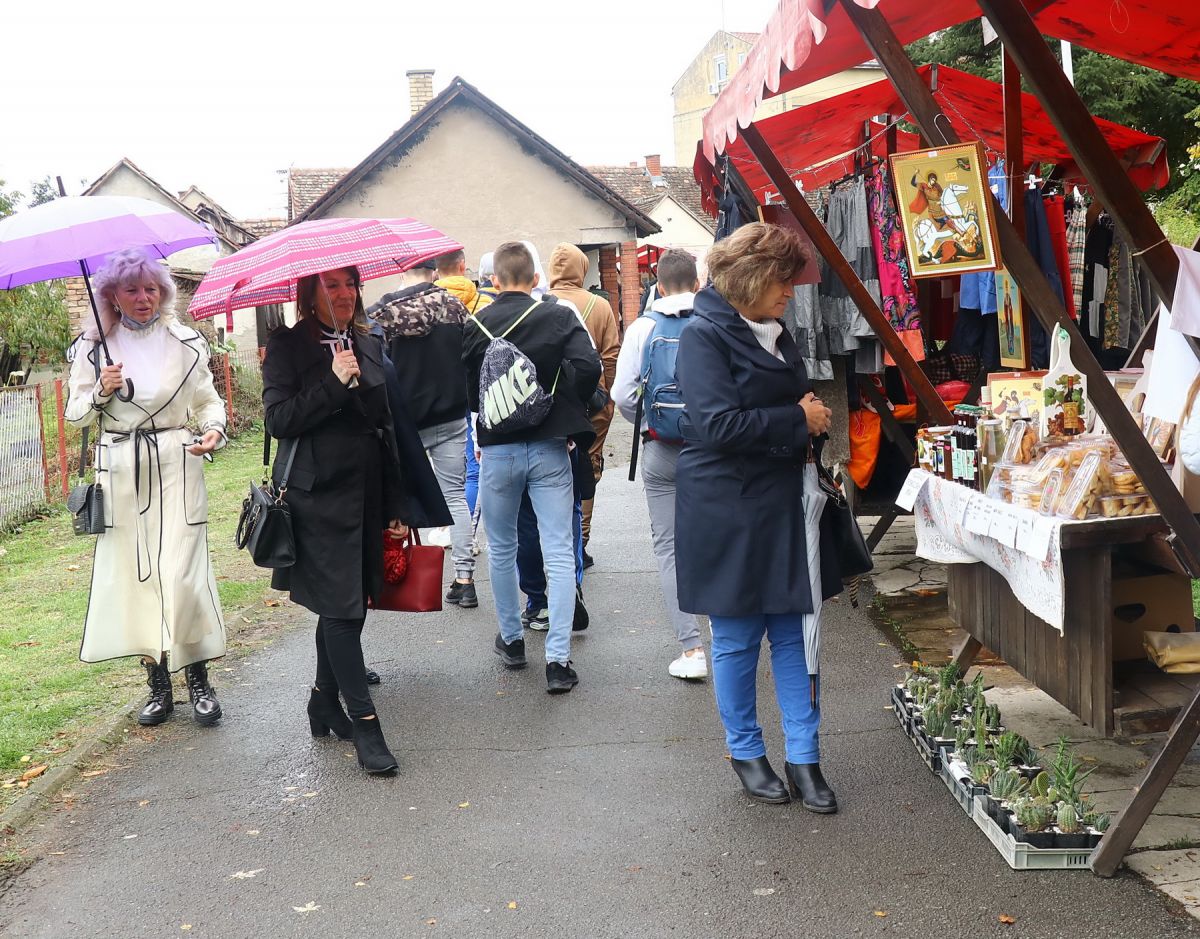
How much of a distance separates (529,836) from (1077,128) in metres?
2.86

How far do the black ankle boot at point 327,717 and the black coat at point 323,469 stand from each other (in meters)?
0.62

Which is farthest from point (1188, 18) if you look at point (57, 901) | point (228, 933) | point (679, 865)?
point (57, 901)

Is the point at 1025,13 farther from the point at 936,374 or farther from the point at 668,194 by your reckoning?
the point at 668,194

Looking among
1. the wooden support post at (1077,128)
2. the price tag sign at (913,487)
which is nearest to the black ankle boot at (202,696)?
the price tag sign at (913,487)

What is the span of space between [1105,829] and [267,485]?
3.43 meters

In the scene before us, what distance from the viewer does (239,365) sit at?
2073 centimetres

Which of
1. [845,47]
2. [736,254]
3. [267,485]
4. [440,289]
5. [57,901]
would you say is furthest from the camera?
[440,289]

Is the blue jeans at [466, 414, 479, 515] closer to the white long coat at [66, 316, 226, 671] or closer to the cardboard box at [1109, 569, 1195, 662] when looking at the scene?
the white long coat at [66, 316, 226, 671]

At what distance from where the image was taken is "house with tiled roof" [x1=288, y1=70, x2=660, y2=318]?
1142 inches

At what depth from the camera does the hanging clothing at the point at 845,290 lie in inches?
276

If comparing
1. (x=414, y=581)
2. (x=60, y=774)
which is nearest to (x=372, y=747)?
(x=414, y=581)

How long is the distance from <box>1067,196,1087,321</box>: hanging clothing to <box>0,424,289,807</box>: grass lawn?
580cm

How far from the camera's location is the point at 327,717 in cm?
533

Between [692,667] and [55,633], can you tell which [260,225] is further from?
[692,667]
